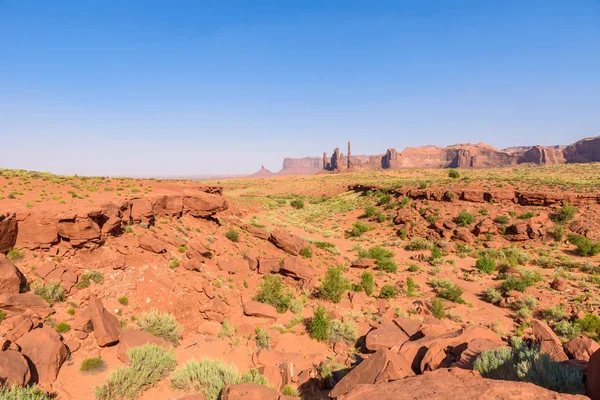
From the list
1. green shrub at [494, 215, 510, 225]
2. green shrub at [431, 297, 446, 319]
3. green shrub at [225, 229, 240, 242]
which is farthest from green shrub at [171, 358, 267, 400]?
green shrub at [494, 215, 510, 225]

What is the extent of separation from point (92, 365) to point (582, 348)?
11237 mm

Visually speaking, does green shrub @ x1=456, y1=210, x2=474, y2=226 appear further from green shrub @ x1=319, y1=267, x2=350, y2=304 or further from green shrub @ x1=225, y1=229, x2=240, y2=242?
green shrub @ x1=225, y1=229, x2=240, y2=242

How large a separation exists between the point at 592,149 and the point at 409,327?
546 feet

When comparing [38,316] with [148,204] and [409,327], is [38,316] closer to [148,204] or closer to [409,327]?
[148,204]

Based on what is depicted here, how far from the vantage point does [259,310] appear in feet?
38.0

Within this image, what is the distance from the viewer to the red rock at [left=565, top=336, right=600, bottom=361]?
240 inches

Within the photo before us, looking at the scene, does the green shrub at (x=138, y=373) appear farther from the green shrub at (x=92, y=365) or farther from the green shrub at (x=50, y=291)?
the green shrub at (x=50, y=291)

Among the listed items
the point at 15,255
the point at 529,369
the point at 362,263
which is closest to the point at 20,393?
the point at 15,255

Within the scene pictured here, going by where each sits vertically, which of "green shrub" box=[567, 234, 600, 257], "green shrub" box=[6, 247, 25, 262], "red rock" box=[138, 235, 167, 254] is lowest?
"green shrub" box=[567, 234, 600, 257]

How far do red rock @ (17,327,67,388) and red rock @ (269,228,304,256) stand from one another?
12.3 m

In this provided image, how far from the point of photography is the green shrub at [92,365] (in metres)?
6.93

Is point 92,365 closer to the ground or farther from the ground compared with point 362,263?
farther from the ground

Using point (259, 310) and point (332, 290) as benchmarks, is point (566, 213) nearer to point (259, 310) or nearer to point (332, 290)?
point (332, 290)

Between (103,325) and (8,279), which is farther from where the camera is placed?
(103,325)
